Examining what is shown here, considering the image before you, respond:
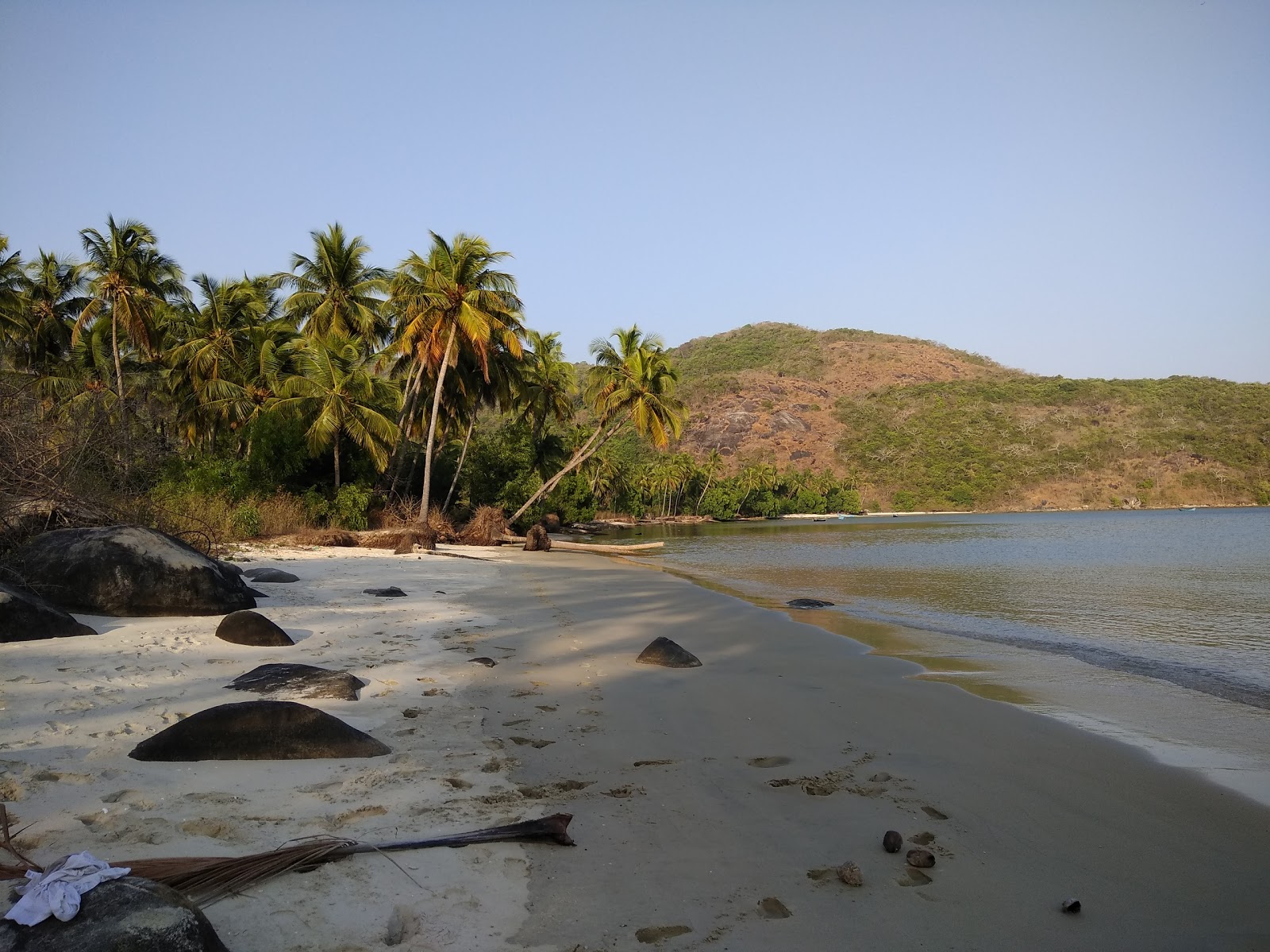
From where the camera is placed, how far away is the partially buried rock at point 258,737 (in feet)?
13.0

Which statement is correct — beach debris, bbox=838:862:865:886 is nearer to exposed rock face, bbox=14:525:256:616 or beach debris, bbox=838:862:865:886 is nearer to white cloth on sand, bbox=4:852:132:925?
white cloth on sand, bbox=4:852:132:925

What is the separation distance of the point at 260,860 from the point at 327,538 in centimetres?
2020

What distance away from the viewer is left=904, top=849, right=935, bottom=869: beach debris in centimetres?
332

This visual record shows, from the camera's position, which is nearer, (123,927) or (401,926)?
(123,927)

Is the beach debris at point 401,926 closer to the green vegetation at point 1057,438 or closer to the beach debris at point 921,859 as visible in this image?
the beach debris at point 921,859

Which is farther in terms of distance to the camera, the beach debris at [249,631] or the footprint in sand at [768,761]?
the beach debris at [249,631]

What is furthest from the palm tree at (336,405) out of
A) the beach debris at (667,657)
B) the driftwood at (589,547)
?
the beach debris at (667,657)

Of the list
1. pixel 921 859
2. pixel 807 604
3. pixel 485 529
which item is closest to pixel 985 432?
pixel 485 529

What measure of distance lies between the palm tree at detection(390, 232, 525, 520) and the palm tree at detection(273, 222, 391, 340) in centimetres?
409

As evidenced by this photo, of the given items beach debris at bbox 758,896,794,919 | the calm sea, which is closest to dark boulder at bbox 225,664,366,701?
beach debris at bbox 758,896,794,919

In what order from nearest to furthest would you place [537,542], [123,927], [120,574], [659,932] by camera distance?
1. [123,927]
2. [659,932]
3. [120,574]
4. [537,542]

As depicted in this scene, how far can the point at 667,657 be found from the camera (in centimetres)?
792

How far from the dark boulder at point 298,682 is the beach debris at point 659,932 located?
347cm

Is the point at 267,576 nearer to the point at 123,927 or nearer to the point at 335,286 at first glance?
the point at 123,927
